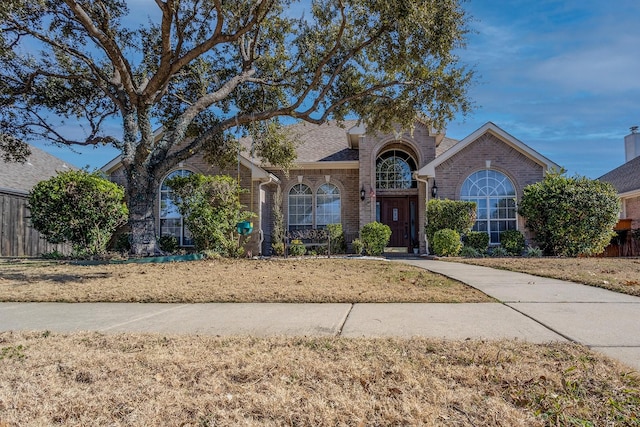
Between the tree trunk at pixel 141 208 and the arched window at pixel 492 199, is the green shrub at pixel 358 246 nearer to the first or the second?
the arched window at pixel 492 199

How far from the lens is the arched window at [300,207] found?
1778 centimetres

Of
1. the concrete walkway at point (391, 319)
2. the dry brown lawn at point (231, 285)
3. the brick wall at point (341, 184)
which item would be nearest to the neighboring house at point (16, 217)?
the brick wall at point (341, 184)

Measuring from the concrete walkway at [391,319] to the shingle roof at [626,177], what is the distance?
1707 cm

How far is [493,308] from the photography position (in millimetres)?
4941

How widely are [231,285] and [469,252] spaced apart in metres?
9.69

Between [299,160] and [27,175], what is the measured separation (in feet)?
41.8

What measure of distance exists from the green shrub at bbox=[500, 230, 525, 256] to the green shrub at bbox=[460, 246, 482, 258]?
1208 millimetres

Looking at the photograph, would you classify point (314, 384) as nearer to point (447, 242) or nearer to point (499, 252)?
point (447, 242)

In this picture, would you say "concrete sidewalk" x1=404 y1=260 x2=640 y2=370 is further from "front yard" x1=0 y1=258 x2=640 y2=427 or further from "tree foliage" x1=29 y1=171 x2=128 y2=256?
"tree foliage" x1=29 y1=171 x2=128 y2=256

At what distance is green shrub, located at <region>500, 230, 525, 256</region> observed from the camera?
47.9 feet

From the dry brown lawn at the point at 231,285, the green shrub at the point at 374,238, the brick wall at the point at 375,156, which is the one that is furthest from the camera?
the brick wall at the point at 375,156

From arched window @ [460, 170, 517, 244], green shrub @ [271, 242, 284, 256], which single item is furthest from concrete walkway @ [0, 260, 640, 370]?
arched window @ [460, 170, 517, 244]

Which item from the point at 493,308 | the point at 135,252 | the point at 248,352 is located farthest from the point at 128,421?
the point at 135,252

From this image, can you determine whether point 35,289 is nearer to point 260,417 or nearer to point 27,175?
point 260,417
